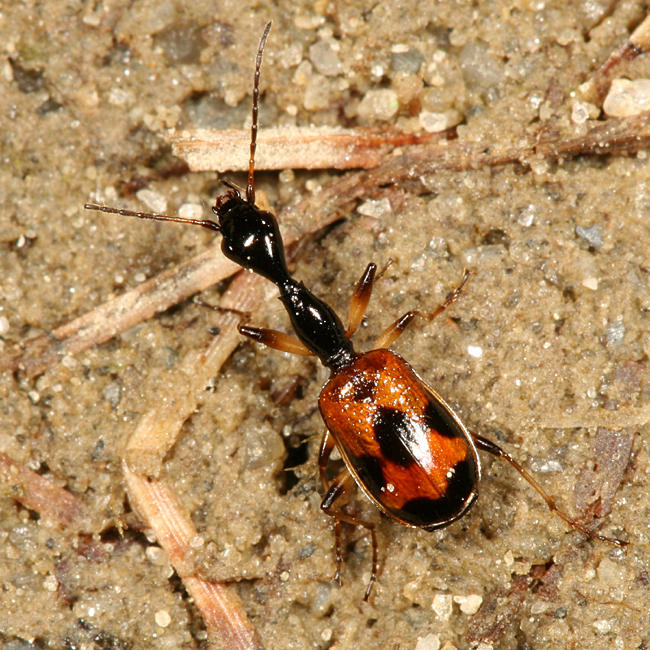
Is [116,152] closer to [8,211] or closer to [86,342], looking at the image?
[8,211]

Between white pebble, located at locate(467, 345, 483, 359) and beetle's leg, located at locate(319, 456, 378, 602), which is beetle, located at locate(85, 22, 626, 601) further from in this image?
white pebble, located at locate(467, 345, 483, 359)

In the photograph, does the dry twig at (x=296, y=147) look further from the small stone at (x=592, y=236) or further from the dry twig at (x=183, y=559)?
the dry twig at (x=183, y=559)

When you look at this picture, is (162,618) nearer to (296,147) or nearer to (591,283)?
(296,147)

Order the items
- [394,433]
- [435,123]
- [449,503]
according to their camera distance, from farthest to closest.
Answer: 1. [435,123]
2. [394,433]
3. [449,503]

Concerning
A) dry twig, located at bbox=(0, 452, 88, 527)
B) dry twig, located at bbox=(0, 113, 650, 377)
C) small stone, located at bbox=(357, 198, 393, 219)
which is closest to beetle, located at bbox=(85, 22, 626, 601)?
dry twig, located at bbox=(0, 113, 650, 377)

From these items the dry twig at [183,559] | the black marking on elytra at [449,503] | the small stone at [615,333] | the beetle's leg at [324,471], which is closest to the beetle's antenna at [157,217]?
the beetle's leg at [324,471]

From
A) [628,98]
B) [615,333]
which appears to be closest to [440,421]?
[615,333]

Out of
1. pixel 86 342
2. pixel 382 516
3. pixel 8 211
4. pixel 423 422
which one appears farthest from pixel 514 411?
pixel 8 211
